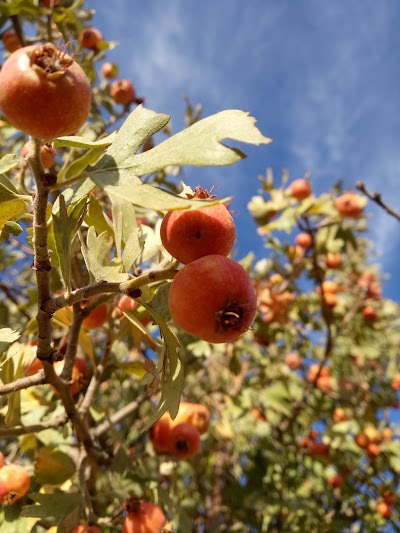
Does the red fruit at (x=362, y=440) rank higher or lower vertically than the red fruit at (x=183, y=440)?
higher

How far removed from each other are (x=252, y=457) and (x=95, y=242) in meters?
4.06

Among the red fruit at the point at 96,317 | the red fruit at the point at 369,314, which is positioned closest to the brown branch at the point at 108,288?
the red fruit at the point at 96,317

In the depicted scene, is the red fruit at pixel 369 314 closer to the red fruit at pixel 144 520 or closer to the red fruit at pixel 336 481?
the red fruit at pixel 336 481

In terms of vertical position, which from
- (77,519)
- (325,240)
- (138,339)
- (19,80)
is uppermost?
(325,240)

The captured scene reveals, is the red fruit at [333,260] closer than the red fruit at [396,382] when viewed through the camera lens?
Yes

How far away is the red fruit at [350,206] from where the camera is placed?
474cm

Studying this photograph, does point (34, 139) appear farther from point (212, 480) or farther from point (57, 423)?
point (212, 480)

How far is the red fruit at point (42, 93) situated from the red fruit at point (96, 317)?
4.09 feet

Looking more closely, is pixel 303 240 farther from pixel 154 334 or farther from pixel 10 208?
pixel 10 208

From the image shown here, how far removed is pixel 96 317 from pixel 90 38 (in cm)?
309

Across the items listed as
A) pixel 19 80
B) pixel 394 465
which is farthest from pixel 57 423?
pixel 394 465

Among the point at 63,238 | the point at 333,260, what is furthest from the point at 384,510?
the point at 63,238

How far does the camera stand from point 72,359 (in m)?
1.79

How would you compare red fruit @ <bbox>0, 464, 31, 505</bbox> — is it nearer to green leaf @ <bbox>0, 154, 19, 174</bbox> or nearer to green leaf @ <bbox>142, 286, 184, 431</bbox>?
green leaf @ <bbox>142, 286, 184, 431</bbox>
